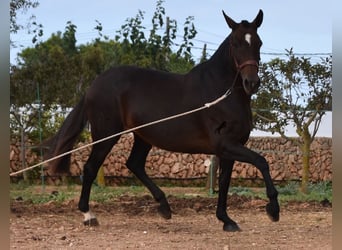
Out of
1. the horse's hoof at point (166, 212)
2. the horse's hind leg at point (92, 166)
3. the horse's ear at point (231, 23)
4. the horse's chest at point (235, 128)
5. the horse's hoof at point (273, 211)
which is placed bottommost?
the horse's hoof at point (166, 212)

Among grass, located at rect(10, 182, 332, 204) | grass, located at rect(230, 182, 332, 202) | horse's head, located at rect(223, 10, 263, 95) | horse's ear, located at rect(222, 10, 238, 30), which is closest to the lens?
horse's head, located at rect(223, 10, 263, 95)

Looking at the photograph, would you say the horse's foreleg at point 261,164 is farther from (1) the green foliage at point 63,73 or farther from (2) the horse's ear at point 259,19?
(1) the green foliage at point 63,73

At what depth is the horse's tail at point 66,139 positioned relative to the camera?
7.14 metres

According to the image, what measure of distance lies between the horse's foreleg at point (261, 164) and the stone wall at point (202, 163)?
850 centimetres

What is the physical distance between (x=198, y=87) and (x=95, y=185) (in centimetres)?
650

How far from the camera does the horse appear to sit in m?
5.88

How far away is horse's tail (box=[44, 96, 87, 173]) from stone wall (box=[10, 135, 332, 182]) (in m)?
7.10

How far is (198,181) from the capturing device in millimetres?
14789

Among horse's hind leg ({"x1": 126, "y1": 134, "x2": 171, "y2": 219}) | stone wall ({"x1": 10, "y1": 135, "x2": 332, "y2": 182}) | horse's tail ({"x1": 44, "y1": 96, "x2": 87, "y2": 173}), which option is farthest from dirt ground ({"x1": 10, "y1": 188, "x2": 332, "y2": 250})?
stone wall ({"x1": 10, "y1": 135, "x2": 332, "y2": 182})

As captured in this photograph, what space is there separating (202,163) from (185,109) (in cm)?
842

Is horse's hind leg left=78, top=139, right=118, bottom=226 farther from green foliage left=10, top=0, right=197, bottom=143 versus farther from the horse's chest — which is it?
green foliage left=10, top=0, right=197, bottom=143

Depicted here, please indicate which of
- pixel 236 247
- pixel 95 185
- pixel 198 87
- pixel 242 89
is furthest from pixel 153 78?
pixel 95 185

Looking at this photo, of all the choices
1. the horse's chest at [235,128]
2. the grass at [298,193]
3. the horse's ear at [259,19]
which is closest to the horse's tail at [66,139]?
the horse's chest at [235,128]

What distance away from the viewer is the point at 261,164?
18.9 ft
